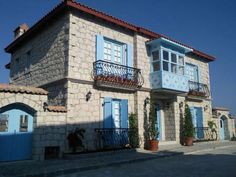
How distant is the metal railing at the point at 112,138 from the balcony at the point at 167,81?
10.5 feet

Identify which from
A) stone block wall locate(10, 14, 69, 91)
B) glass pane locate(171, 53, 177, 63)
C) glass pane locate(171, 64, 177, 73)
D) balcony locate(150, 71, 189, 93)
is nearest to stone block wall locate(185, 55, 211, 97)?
glass pane locate(171, 64, 177, 73)

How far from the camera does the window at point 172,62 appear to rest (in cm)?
1471

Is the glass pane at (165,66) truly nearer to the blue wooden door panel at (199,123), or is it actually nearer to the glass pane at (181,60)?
the glass pane at (181,60)

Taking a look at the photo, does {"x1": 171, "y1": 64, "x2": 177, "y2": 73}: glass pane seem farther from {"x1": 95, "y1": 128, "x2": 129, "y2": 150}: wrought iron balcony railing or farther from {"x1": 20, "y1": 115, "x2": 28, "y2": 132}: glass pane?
{"x1": 20, "y1": 115, "x2": 28, "y2": 132}: glass pane

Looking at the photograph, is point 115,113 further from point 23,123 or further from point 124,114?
point 23,123

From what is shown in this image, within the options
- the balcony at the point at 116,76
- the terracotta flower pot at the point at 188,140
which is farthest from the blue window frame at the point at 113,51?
the terracotta flower pot at the point at 188,140

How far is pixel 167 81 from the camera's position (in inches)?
556

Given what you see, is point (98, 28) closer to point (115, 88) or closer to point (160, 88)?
point (115, 88)

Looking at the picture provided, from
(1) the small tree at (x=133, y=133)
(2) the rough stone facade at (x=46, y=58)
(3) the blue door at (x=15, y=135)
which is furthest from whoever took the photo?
(1) the small tree at (x=133, y=133)

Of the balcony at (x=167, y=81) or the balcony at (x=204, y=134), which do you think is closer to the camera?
the balcony at (x=167, y=81)

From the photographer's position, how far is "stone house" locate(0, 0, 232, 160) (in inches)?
388

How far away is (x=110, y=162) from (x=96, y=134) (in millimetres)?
2755

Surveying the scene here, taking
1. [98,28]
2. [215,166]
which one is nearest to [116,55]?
[98,28]

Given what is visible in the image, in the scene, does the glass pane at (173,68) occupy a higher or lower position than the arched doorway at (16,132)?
higher
